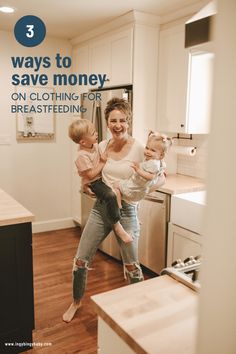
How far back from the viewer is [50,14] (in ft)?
10.4

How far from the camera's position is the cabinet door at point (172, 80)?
2.93 m

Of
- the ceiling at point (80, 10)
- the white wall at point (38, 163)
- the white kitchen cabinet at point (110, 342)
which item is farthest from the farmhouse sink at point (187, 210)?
the white wall at point (38, 163)

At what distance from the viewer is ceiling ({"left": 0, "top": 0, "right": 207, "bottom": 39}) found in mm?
2799

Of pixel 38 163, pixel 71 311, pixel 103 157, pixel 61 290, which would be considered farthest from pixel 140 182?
pixel 38 163

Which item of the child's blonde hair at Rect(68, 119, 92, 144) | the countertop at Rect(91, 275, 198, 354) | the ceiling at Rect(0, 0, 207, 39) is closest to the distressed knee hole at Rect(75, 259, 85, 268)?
the child's blonde hair at Rect(68, 119, 92, 144)

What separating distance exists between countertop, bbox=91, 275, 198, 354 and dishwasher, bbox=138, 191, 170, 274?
1.71 m

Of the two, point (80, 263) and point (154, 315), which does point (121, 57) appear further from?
point (154, 315)

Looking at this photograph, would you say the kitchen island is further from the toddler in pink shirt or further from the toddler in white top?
the toddler in white top

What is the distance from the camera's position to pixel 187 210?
8.11 feet

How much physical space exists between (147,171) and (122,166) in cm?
22

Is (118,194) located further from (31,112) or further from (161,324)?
(31,112)

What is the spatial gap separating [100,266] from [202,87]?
Answer: 1967mm

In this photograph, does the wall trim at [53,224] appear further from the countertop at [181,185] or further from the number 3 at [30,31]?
the number 3 at [30,31]

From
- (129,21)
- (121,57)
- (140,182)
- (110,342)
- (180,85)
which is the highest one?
(129,21)
